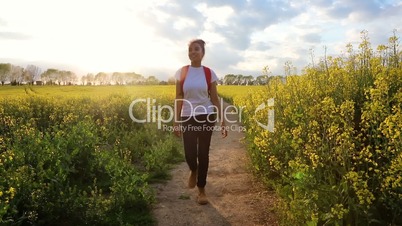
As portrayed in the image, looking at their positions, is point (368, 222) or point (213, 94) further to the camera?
point (213, 94)

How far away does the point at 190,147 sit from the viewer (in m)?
5.59

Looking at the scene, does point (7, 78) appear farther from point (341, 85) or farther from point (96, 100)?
point (341, 85)

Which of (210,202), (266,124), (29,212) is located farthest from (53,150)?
(266,124)

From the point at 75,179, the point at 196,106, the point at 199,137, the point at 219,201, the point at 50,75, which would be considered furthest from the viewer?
the point at 50,75

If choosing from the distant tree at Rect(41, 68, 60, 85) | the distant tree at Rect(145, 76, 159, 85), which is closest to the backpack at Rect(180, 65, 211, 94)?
the distant tree at Rect(145, 76, 159, 85)

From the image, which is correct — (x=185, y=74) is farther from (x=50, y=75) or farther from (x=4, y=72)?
(x=50, y=75)

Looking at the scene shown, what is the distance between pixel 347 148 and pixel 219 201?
2759mm

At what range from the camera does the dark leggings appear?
5.41 metres

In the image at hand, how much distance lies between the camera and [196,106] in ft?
17.7

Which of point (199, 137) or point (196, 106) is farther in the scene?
point (199, 137)

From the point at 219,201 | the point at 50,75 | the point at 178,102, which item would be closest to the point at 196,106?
the point at 178,102

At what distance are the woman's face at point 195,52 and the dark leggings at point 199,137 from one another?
2.90 ft

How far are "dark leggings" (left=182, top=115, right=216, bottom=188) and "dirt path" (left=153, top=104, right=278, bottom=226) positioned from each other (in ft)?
1.64

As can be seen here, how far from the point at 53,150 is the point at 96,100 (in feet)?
26.0
